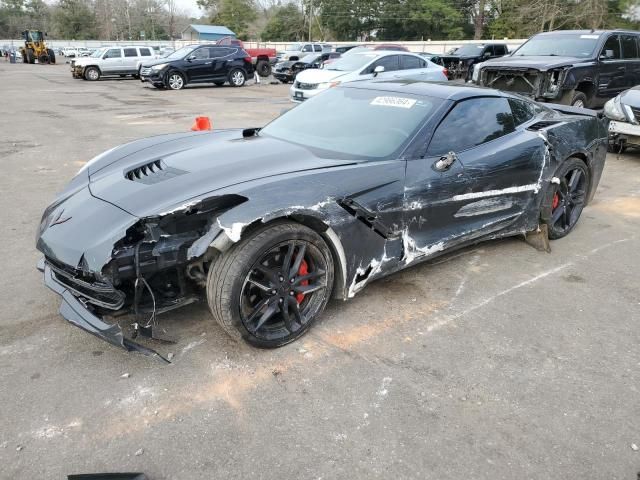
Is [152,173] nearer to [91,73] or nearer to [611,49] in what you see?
[611,49]

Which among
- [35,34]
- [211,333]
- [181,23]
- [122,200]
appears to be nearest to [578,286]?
[211,333]

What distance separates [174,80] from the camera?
19109 mm

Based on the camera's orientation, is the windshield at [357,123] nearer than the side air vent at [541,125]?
Answer: Yes

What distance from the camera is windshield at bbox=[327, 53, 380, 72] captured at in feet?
44.3

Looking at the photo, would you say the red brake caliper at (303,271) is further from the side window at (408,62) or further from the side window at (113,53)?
the side window at (113,53)

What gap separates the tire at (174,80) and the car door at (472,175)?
17049 mm

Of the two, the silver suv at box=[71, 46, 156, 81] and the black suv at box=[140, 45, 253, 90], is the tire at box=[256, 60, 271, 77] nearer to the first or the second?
the silver suv at box=[71, 46, 156, 81]

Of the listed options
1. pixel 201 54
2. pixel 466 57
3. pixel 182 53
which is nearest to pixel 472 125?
pixel 201 54

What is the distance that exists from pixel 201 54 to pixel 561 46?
13934mm

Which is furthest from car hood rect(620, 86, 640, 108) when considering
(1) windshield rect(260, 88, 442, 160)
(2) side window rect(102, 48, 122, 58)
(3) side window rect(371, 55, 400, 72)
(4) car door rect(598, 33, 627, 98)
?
(2) side window rect(102, 48, 122, 58)

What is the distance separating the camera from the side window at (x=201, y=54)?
19.6 m

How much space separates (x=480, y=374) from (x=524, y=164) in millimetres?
2026

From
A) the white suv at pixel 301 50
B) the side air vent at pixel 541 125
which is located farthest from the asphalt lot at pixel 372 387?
the white suv at pixel 301 50

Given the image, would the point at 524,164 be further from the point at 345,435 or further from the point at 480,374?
the point at 345,435
